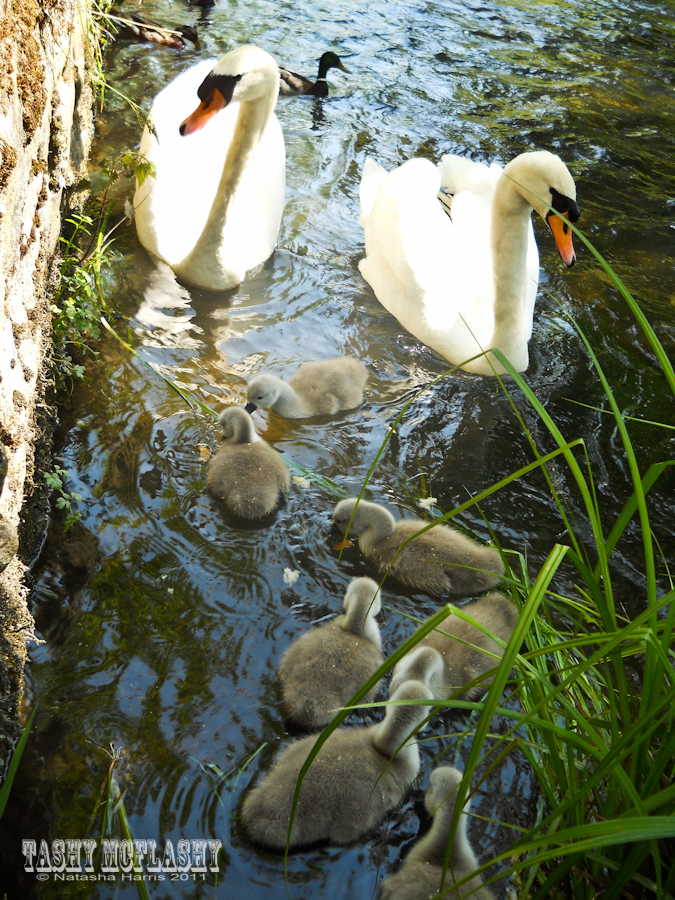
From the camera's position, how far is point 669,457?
3889 mm

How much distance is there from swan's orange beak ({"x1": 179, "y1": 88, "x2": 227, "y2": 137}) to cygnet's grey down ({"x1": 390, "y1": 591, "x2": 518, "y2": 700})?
2886 millimetres

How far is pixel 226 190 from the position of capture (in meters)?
4.61

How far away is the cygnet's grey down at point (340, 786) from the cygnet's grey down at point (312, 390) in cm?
177

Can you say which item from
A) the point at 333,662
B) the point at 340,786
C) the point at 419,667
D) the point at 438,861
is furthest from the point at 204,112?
the point at 438,861

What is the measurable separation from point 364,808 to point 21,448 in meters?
1.63

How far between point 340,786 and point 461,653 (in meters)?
0.73

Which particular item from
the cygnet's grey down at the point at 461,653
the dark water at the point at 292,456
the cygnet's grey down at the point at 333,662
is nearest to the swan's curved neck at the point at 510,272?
the dark water at the point at 292,456

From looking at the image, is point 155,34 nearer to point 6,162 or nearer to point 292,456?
point 292,456

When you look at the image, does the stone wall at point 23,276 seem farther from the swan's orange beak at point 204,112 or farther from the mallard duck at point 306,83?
the mallard duck at point 306,83

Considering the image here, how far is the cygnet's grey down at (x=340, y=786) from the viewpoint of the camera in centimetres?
215

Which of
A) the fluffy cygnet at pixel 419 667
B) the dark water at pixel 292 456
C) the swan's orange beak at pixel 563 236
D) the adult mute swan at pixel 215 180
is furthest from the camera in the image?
the adult mute swan at pixel 215 180

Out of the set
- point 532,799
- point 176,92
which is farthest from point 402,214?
point 532,799

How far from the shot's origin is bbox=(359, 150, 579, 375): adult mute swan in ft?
13.3

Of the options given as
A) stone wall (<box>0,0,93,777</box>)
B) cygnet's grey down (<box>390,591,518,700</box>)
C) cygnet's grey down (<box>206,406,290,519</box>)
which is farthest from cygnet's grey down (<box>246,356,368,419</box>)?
cygnet's grey down (<box>390,591,518,700</box>)
